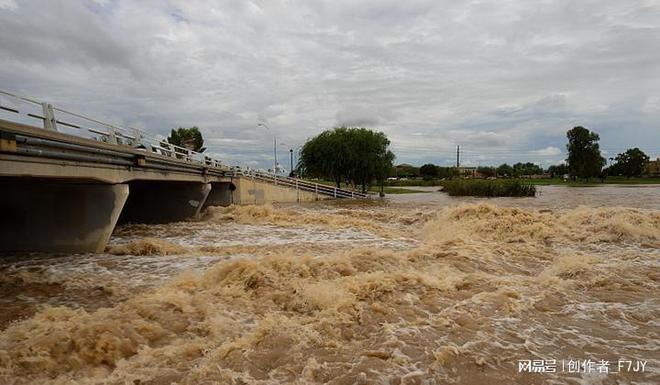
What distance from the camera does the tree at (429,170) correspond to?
448 feet

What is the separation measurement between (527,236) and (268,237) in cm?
1007

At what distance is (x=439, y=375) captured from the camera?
4688 mm

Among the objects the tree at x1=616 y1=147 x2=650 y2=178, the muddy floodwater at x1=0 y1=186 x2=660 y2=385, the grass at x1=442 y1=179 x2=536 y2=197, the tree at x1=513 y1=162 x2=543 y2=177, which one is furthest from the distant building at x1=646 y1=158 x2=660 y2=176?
the muddy floodwater at x1=0 y1=186 x2=660 y2=385

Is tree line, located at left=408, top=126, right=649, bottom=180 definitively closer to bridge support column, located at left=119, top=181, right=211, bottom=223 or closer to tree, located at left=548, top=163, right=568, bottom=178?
tree, located at left=548, top=163, right=568, bottom=178

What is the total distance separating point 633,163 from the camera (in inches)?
4311

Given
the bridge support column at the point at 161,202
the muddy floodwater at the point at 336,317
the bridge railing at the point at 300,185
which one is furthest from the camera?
the bridge railing at the point at 300,185

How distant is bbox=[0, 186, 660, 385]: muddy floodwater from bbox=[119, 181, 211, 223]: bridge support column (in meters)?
13.3

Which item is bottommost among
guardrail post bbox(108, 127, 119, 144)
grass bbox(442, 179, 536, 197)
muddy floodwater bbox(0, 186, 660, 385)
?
muddy floodwater bbox(0, 186, 660, 385)

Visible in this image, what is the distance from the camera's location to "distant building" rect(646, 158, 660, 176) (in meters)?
114

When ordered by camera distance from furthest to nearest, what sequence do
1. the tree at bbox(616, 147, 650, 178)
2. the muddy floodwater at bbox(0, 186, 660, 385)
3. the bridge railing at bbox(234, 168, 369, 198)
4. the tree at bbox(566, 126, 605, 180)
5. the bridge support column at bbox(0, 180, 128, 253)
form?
1. the tree at bbox(616, 147, 650, 178)
2. the tree at bbox(566, 126, 605, 180)
3. the bridge railing at bbox(234, 168, 369, 198)
4. the bridge support column at bbox(0, 180, 128, 253)
5. the muddy floodwater at bbox(0, 186, 660, 385)

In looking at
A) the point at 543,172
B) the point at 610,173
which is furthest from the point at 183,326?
the point at 543,172

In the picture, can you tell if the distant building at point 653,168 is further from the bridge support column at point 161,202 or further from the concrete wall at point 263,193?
the bridge support column at point 161,202

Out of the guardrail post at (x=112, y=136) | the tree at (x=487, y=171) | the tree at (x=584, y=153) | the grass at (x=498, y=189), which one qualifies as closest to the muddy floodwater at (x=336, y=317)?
the guardrail post at (x=112, y=136)

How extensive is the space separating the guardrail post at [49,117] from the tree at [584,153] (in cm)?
10202
